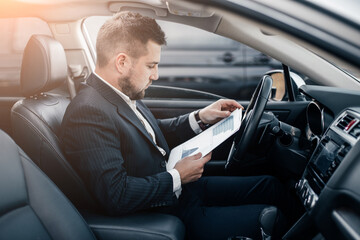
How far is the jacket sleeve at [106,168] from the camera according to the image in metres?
1.24

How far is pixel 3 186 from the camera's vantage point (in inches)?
37.8

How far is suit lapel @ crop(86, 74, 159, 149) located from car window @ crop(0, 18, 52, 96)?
2.05 meters

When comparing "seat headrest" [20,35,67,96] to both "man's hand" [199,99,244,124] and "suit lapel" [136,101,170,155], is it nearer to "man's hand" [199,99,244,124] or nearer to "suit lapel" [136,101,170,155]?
"suit lapel" [136,101,170,155]

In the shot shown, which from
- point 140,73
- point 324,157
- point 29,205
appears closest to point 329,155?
point 324,157

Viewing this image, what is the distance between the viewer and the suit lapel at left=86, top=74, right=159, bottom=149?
1.45 m

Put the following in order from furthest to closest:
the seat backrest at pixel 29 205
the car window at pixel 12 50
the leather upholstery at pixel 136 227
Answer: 1. the car window at pixel 12 50
2. the leather upholstery at pixel 136 227
3. the seat backrest at pixel 29 205

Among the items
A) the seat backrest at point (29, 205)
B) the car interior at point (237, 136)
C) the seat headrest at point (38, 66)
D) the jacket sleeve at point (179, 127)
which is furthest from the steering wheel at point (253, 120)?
the seat headrest at point (38, 66)

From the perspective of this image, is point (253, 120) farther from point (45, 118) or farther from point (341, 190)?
point (45, 118)

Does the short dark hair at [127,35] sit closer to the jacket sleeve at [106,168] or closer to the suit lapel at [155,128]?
the jacket sleeve at [106,168]

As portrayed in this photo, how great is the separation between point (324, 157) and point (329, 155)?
34 mm

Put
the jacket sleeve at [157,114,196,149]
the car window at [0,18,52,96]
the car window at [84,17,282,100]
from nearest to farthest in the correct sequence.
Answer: the jacket sleeve at [157,114,196,149] < the car window at [84,17,282,100] < the car window at [0,18,52,96]

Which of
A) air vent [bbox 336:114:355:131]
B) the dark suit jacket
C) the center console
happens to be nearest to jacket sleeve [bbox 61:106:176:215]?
the dark suit jacket

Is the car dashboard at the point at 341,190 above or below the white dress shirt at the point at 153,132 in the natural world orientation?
above

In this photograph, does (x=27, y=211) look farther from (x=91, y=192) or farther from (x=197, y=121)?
(x=197, y=121)
